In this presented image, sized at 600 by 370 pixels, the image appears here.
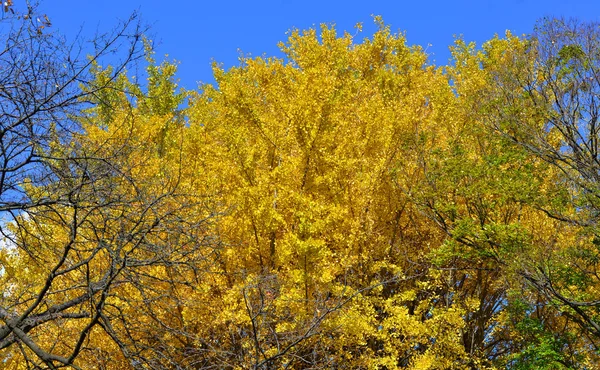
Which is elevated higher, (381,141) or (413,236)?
(381,141)

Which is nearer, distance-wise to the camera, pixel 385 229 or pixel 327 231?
pixel 327 231

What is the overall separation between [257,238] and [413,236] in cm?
493

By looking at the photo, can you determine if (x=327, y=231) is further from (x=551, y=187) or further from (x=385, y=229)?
(x=551, y=187)

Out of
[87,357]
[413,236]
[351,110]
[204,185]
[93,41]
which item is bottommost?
[87,357]

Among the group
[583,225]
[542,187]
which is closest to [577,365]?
[583,225]

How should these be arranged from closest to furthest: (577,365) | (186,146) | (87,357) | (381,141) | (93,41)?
(93,41) < (87,357) < (577,365) < (381,141) < (186,146)

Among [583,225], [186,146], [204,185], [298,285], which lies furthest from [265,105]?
[583,225]

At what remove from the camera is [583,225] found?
34.9 ft

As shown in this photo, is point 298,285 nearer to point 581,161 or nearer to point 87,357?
point 87,357

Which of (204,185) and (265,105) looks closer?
(204,185)

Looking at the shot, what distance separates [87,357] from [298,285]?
3488mm

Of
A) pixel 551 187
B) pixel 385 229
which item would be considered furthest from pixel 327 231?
pixel 551 187

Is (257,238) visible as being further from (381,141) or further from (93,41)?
(93,41)

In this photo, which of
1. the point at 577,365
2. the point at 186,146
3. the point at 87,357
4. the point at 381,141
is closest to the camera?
the point at 87,357
